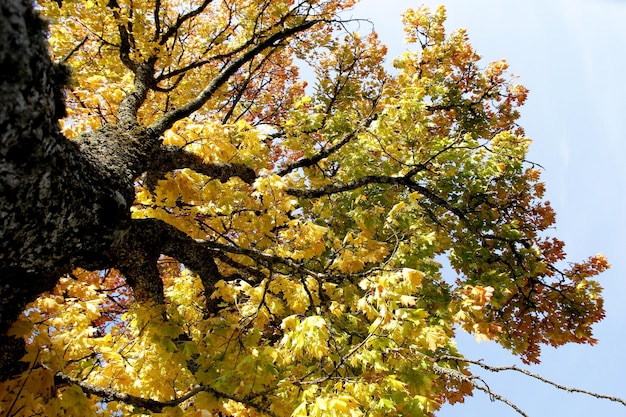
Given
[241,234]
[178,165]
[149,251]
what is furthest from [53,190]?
[241,234]

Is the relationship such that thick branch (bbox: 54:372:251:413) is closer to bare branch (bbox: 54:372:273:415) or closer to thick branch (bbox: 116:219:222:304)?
bare branch (bbox: 54:372:273:415)

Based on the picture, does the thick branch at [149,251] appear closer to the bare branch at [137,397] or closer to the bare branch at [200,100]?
the bare branch at [137,397]

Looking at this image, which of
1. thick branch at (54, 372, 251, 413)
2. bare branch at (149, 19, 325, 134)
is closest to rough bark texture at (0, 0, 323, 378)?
bare branch at (149, 19, 325, 134)

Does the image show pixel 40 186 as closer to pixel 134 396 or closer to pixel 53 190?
pixel 53 190

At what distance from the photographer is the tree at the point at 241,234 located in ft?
8.70

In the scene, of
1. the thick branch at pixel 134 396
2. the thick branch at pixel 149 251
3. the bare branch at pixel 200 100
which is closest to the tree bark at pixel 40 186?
the thick branch at pixel 149 251

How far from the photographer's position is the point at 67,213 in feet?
8.43

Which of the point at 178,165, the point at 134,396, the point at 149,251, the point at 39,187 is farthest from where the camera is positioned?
the point at 178,165

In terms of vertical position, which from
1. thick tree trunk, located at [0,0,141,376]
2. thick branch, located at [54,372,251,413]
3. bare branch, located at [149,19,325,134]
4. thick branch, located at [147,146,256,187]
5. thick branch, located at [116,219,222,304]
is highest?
bare branch, located at [149,19,325,134]

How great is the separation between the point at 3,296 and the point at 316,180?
523 centimetres

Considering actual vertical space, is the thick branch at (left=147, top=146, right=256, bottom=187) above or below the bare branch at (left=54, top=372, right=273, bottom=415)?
above

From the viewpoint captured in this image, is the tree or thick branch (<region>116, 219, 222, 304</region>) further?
thick branch (<region>116, 219, 222, 304</region>)

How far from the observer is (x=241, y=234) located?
5305 mm

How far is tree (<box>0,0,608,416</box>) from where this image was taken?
8.70ft
